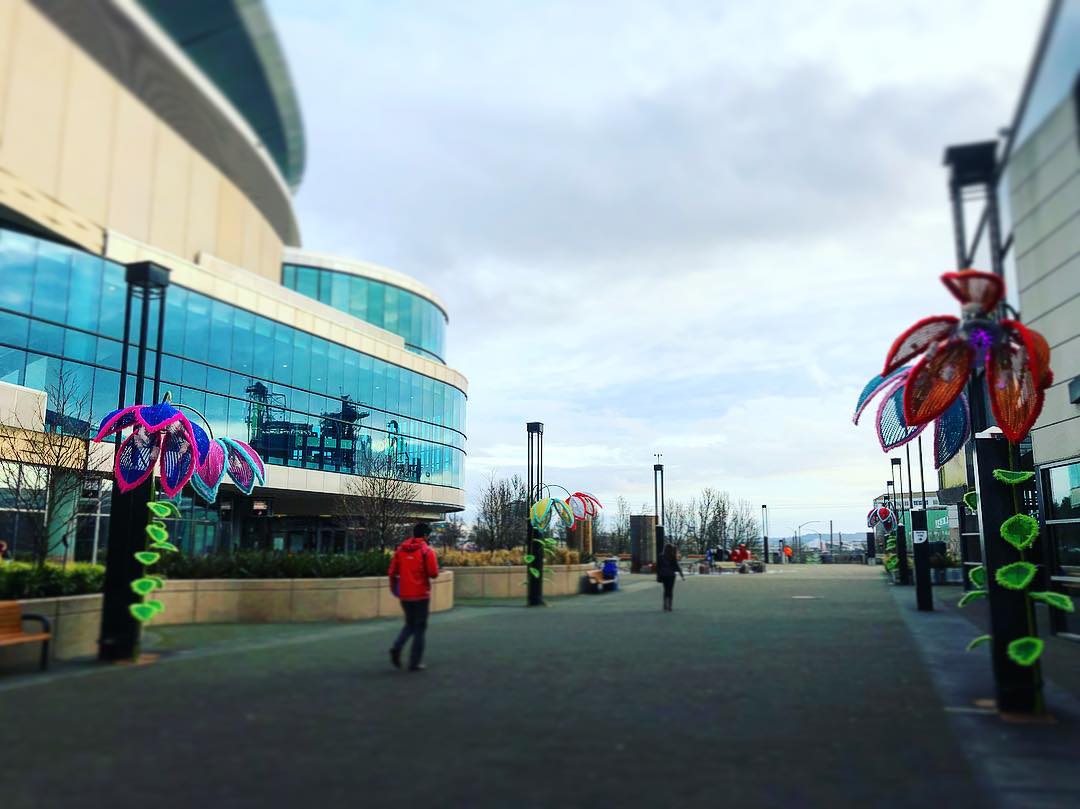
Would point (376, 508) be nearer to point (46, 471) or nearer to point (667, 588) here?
point (46, 471)

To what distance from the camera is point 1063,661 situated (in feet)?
38.7

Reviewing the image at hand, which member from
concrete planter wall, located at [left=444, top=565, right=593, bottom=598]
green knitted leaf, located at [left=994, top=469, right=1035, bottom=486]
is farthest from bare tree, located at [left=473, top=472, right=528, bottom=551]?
green knitted leaf, located at [left=994, top=469, right=1035, bottom=486]

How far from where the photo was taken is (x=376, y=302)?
62.3 meters

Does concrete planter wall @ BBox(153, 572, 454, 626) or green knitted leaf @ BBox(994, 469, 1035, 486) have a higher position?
green knitted leaf @ BBox(994, 469, 1035, 486)

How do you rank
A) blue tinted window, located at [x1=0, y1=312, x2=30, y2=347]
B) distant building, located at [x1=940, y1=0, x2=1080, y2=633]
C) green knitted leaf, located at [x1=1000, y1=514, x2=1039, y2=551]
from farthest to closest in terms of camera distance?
blue tinted window, located at [x1=0, y1=312, x2=30, y2=347] → green knitted leaf, located at [x1=1000, y1=514, x2=1039, y2=551] → distant building, located at [x1=940, y1=0, x2=1080, y2=633]

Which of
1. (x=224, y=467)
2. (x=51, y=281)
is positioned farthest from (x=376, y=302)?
(x=224, y=467)

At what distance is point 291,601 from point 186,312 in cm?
2519

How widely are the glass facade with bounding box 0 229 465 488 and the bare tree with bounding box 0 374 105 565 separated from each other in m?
2.17

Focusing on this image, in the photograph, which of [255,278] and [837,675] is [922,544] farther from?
[255,278]

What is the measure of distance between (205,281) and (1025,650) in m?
37.6

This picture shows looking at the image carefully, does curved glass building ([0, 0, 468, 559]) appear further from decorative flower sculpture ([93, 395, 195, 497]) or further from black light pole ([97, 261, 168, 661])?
decorative flower sculpture ([93, 395, 195, 497])

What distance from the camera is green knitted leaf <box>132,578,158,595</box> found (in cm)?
1137

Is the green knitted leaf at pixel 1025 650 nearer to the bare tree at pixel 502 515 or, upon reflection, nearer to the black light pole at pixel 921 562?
the black light pole at pixel 921 562

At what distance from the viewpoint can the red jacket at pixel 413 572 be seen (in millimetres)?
10891
